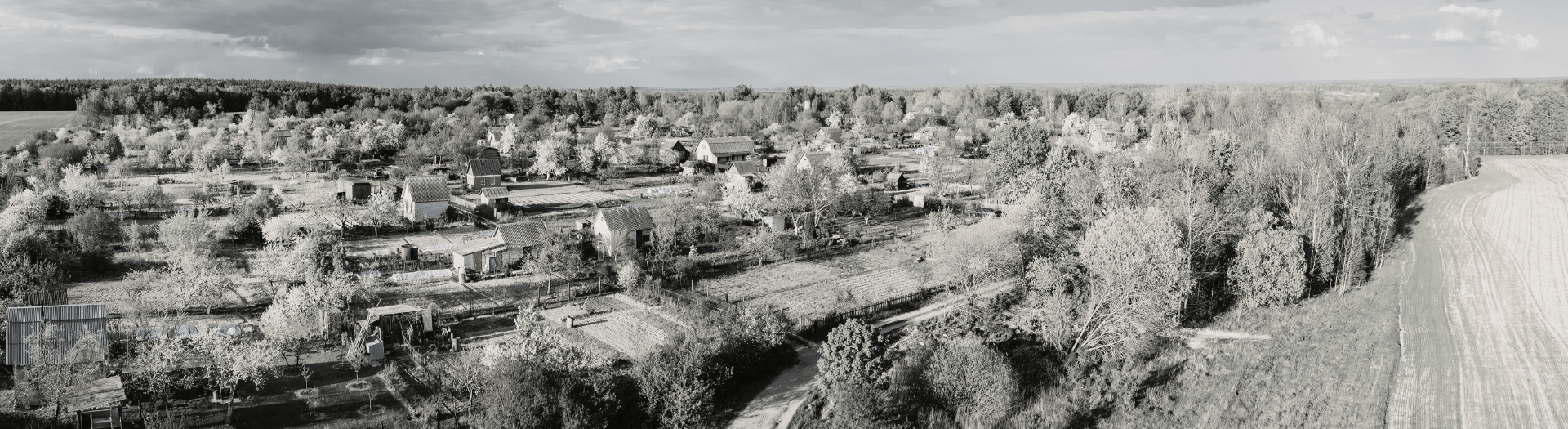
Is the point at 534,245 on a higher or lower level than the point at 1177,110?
lower

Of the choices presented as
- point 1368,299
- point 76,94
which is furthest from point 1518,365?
point 76,94

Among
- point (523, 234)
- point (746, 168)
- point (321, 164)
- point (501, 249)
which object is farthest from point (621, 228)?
point (321, 164)

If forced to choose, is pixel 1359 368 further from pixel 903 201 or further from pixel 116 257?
pixel 116 257

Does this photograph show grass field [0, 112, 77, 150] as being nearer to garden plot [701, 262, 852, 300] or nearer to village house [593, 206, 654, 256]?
village house [593, 206, 654, 256]

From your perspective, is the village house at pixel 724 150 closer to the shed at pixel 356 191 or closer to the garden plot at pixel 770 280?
the shed at pixel 356 191

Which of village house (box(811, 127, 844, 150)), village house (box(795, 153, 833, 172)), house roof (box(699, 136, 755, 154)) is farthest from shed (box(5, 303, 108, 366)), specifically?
village house (box(811, 127, 844, 150))

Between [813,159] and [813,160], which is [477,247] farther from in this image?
[813,159]
